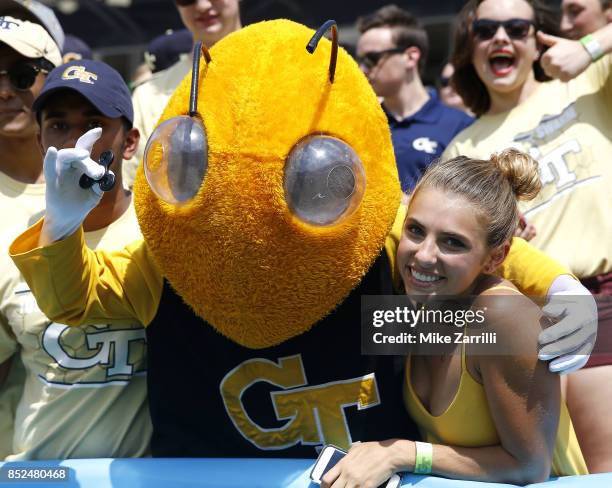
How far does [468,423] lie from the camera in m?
1.83

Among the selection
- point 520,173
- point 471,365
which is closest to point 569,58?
point 520,173

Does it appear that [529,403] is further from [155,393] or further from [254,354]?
[155,393]

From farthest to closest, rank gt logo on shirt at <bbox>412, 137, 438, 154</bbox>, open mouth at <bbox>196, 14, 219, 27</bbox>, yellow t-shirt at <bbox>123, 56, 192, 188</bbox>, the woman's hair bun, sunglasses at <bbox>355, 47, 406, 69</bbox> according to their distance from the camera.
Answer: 1. sunglasses at <bbox>355, 47, 406, 69</bbox>
2. gt logo on shirt at <bbox>412, 137, 438, 154</bbox>
3. open mouth at <bbox>196, 14, 219, 27</bbox>
4. yellow t-shirt at <bbox>123, 56, 192, 188</bbox>
5. the woman's hair bun

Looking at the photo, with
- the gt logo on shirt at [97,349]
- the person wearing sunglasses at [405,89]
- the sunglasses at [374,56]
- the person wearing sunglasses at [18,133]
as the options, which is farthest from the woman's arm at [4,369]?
the sunglasses at [374,56]

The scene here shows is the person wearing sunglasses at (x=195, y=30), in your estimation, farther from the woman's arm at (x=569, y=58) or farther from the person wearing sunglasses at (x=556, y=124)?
the woman's arm at (x=569, y=58)

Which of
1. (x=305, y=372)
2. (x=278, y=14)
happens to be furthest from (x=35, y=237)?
(x=278, y=14)

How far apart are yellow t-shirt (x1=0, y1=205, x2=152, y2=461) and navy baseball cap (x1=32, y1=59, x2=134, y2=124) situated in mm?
323

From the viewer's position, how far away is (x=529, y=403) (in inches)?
69.8

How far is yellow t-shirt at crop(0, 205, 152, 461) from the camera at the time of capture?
212 centimetres

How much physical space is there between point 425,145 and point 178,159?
2189 millimetres

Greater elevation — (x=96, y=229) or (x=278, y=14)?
(x=278, y=14)

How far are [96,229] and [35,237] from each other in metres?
0.38

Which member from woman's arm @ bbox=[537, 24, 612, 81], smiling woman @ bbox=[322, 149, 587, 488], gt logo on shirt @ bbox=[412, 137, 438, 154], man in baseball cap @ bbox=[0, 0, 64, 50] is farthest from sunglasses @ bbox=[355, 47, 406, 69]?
smiling woman @ bbox=[322, 149, 587, 488]

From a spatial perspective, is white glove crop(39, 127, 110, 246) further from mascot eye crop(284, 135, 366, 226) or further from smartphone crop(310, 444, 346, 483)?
smartphone crop(310, 444, 346, 483)
